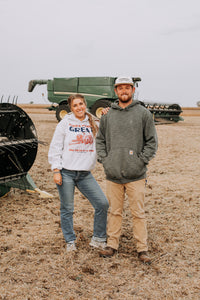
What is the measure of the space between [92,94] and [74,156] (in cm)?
1432

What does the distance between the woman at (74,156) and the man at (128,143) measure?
198 millimetres

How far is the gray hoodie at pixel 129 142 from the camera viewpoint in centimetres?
325

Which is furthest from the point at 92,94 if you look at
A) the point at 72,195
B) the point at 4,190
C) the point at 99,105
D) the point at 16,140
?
the point at 72,195

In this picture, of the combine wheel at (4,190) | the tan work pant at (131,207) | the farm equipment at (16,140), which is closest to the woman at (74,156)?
the tan work pant at (131,207)

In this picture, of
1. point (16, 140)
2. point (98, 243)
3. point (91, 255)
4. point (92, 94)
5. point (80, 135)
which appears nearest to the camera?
point (80, 135)

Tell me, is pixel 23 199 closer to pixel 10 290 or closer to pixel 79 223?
pixel 79 223

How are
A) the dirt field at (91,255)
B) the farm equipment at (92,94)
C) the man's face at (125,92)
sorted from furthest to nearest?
the farm equipment at (92,94) → the man's face at (125,92) → the dirt field at (91,255)

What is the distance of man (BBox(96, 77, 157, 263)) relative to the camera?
3.25 metres

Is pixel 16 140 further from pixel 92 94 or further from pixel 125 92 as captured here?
pixel 92 94

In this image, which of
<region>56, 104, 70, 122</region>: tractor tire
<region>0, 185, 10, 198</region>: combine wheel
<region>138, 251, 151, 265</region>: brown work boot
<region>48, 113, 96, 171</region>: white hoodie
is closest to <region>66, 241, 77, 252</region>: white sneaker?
<region>138, 251, 151, 265</region>: brown work boot

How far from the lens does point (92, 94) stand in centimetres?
1753

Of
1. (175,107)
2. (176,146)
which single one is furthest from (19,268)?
(175,107)

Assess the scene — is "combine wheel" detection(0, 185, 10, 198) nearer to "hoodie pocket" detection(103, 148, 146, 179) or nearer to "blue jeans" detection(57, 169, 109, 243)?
"blue jeans" detection(57, 169, 109, 243)

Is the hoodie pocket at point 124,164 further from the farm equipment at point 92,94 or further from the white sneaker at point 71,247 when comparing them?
the farm equipment at point 92,94
